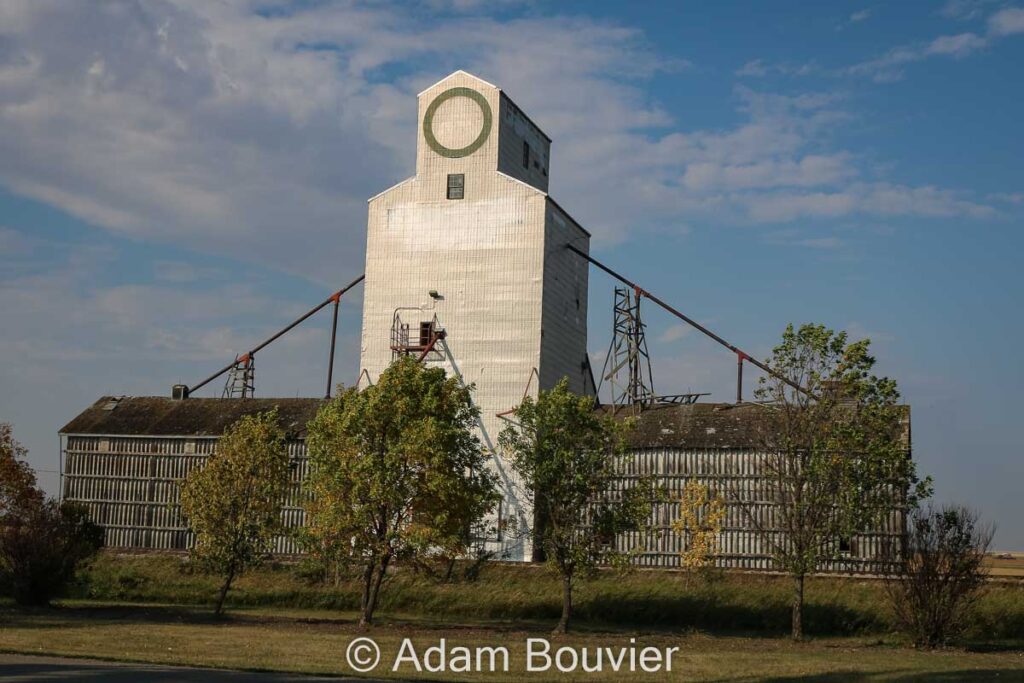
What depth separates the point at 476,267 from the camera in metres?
51.3

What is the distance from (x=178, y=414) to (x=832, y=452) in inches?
1390

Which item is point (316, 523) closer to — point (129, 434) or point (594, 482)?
point (594, 482)

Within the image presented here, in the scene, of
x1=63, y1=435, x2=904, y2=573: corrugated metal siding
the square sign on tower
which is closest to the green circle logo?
the square sign on tower

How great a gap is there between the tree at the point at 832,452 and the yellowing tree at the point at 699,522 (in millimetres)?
10691

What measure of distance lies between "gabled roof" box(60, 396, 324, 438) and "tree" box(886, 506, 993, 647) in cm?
3003

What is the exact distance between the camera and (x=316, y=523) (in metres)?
37.4

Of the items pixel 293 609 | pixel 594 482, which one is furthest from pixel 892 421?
pixel 293 609

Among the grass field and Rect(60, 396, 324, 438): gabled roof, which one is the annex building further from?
the grass field

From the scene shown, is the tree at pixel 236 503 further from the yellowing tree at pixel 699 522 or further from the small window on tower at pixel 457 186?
the small window on tower at pixel 457 186

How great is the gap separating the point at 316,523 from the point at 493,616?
920 centimetres

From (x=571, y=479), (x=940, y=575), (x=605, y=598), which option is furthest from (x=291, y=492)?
(x=940, y=575)

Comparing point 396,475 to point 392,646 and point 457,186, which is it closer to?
point 392,646

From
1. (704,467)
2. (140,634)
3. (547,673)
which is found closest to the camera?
(547,673)

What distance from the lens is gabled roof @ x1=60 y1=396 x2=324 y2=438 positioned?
180 ft
